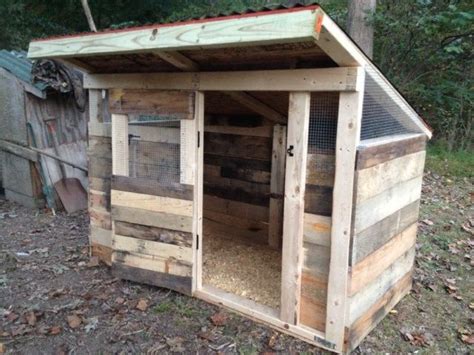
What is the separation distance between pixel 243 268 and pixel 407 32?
5283 mm

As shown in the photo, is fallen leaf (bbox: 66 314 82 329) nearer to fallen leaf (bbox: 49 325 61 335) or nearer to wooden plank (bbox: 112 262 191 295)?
fallen leaf (bbox: 49 325 61 335)

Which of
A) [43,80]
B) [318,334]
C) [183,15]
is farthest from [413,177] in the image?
[183,15]

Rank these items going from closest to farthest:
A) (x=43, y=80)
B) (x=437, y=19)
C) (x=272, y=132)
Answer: (x=272, y=132)
(x=43, y=80)
(x=437, y=19)

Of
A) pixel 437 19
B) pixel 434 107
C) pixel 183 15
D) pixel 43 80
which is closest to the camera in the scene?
pixel 43 80

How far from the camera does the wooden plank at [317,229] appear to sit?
251 cm

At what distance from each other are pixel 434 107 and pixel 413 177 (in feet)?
17.1

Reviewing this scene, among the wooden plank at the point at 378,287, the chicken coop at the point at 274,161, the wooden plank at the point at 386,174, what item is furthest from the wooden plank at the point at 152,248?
the wooden plank at the point at 386,174

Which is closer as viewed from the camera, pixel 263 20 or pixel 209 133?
pixel 263 20

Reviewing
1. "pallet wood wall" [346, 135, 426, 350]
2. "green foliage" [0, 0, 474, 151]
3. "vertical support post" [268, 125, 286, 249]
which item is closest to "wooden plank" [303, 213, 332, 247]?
"pallet wood wall" [346, 135, 426, 350]

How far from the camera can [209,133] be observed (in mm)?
4559

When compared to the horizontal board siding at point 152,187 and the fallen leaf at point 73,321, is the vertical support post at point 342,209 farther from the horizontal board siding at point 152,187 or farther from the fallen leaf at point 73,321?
the fallen leaf at point 73,321

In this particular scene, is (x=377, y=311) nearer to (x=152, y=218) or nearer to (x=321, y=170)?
(x=321, y=170)

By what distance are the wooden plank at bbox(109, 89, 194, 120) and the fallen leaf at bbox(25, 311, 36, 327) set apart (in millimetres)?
1586

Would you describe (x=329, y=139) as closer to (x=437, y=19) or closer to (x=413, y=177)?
(x=413, y=177)
